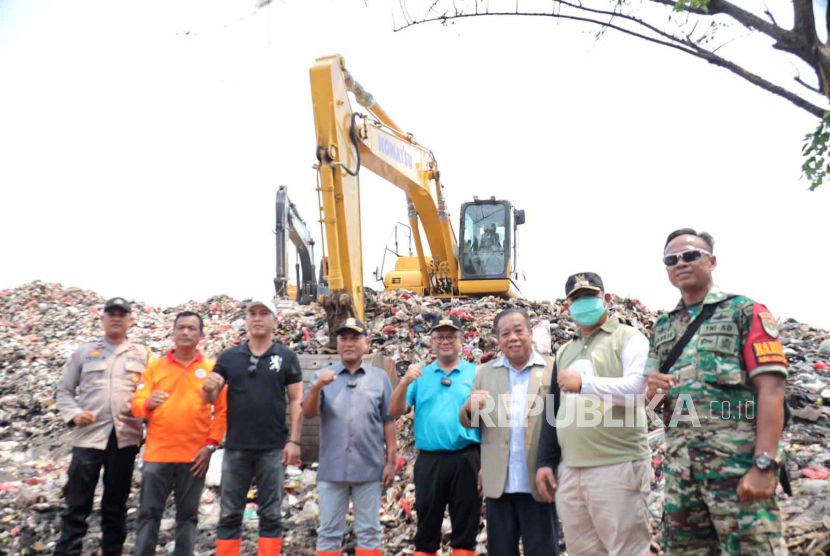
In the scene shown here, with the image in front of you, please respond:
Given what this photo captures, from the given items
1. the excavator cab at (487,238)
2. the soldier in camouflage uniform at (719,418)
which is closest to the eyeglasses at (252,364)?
the soldier in camouflage uniform at (719,418)

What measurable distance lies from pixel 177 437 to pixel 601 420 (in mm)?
2673

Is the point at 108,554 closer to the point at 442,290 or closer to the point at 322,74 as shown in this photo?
the point at 322,74

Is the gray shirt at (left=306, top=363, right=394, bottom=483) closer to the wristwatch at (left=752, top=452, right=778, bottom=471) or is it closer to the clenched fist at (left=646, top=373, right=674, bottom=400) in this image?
the clenched fist at (left=646, top=373, right=674, bottom=400)

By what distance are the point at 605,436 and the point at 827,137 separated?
3085 millimetres

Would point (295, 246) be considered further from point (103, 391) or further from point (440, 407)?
point (440, 407)

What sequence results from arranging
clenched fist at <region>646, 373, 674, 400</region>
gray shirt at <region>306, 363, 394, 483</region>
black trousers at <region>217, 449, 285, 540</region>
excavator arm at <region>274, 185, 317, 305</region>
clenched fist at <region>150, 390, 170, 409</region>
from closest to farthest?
clenched fist at <region>646, 373, 674, 400</region> → gray shirt at <region>306, 363, 394, 483</region> → black trousers at <region>217, 449, 285, 540</region> → clenched fist at <region>150, 390, 170, 409</region> → excavator arm at <region>274, 185, 317, 305</region>

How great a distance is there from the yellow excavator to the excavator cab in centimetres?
2

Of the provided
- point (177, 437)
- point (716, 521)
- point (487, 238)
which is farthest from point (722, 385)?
point (487, 238)

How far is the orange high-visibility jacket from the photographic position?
4320 millimetres

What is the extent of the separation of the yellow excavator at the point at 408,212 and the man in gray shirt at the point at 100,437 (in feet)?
10.0

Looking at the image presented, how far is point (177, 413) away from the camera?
4.37 meters

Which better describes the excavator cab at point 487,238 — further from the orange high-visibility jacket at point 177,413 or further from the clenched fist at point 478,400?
the clenched fist at point 478,400

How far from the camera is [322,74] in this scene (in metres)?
7.52

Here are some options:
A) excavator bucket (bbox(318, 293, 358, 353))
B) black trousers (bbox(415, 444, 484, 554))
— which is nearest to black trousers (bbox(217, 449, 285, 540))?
black trousers (bbox(415, 444, 484, 554))
